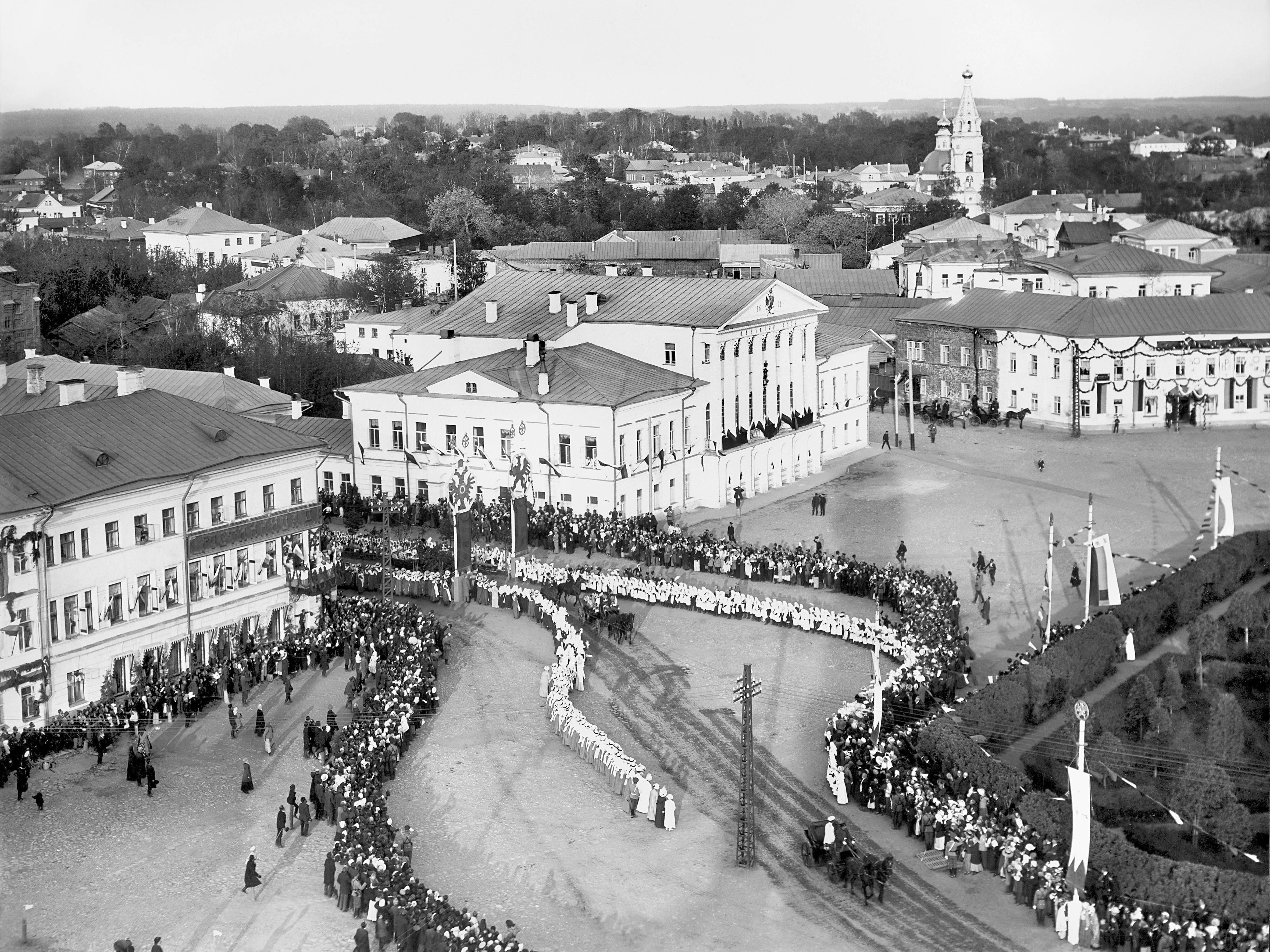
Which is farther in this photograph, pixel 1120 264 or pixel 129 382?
pixel 1120 264

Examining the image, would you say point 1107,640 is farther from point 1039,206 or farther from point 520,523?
point 1039,206

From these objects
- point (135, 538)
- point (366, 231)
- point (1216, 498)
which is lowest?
point (1216, 498)

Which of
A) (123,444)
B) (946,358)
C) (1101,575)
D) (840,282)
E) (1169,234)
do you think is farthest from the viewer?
(1169,234)

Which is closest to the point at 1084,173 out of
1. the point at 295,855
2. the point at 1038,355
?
the point at 1038,355

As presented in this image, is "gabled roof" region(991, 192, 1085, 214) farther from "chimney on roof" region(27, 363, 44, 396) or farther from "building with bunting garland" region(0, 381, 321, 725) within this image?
"building with bunting garland" region(0, 381, 321, 725)

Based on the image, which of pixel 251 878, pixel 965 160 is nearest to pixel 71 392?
pixel 251 878

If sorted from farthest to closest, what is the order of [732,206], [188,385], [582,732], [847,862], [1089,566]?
[732,206]
[188,385]
[1089,566]
[582,732]
[847,862]

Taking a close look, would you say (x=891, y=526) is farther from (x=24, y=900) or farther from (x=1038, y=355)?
(x=24, y=900)
